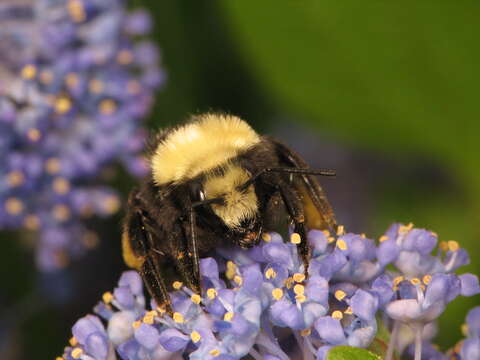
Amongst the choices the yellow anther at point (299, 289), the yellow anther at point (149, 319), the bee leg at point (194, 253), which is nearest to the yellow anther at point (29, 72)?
the bee leg at point (194, 253)

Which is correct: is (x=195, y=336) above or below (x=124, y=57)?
below

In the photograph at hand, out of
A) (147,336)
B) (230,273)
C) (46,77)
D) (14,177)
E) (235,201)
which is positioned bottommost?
(147,336)

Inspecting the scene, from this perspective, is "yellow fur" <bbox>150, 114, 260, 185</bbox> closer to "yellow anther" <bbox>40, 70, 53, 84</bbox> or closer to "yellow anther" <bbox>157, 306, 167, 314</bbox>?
"yellow anther" <bbox>157, 306, 167, 314</bbox>

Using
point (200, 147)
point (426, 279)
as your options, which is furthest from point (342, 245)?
point (200, 147)

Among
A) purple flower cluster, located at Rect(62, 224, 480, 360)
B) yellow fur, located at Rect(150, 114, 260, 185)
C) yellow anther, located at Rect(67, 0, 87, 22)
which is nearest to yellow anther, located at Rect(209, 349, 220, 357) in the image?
purple flower cluster, located at Rect(62, 224, 480, 360)

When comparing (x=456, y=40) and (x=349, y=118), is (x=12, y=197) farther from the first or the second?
(x=456, y=40)

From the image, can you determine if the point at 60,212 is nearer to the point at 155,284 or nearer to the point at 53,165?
the point at 53,165
